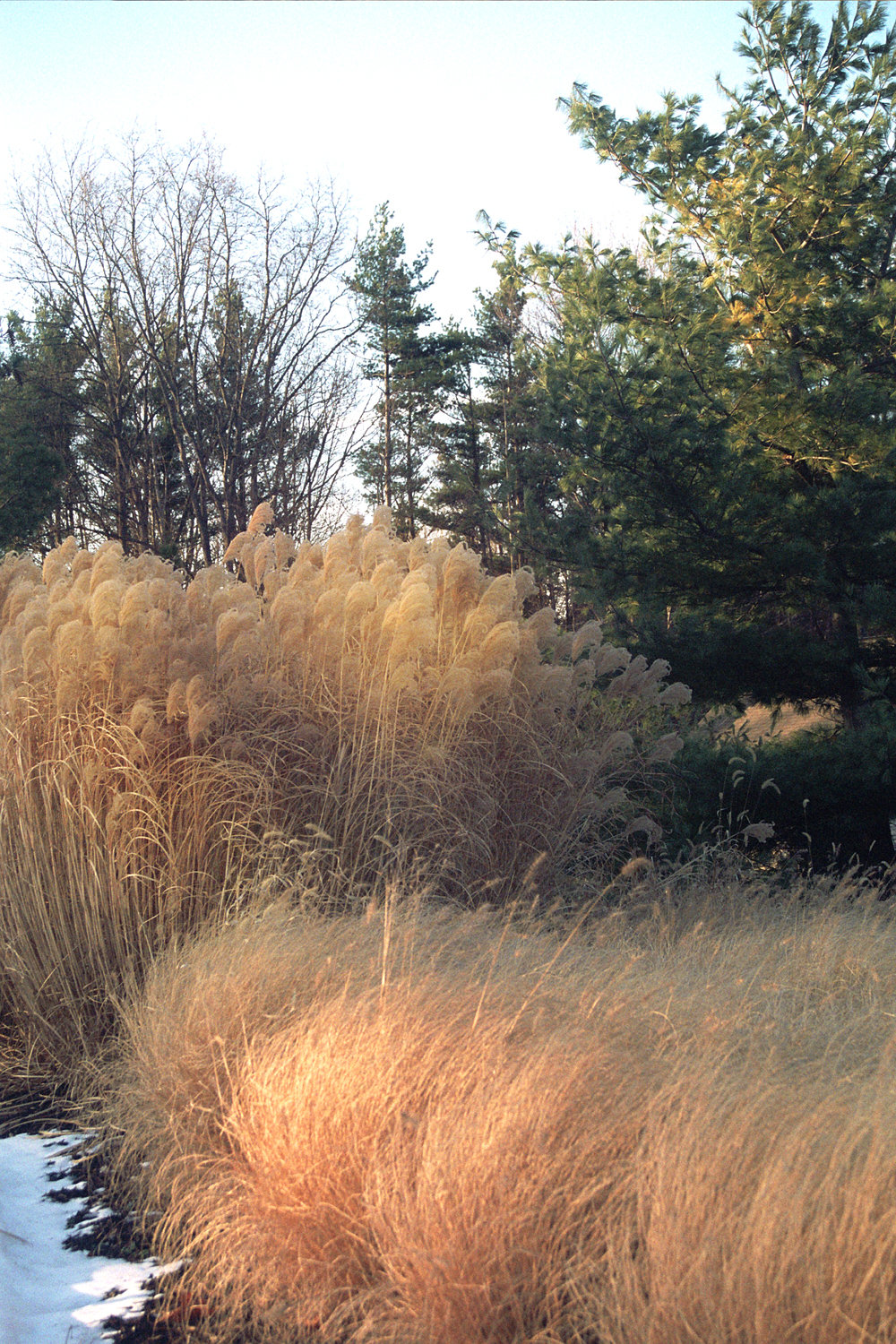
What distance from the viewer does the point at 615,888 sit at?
17.0ft

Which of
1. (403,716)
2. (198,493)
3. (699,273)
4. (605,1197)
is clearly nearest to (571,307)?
(699,273)

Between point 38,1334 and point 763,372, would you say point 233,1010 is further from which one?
point 763,372

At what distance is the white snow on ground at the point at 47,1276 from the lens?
6.98 feet

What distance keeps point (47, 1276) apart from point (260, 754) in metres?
2.23

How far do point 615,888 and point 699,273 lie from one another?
599 cm

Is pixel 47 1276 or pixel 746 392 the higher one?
pixel 746 392

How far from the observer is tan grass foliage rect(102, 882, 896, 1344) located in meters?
1.73

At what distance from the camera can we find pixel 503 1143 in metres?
2.03

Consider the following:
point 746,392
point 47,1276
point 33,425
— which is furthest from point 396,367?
point 47,1276

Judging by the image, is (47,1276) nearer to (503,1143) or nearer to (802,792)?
(503,1143)

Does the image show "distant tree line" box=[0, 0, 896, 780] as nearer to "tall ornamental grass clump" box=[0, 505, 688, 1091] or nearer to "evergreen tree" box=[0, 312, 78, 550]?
"tall ornamental grass clump" box=[0, 505, 688, 1091]

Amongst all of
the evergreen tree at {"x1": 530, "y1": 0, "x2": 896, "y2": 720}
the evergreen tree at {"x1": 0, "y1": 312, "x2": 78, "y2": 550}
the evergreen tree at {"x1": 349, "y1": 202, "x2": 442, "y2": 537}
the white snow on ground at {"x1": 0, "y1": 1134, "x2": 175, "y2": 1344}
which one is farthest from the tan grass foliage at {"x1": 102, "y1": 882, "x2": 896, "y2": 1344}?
the evergreen tree at {"x1": 349, "y1": 202, "x2": 442, "y2": 537}

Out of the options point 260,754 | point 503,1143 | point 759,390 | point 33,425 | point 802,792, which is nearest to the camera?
point 503,1143

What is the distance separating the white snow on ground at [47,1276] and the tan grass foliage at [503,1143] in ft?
0.47
